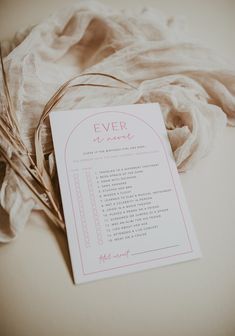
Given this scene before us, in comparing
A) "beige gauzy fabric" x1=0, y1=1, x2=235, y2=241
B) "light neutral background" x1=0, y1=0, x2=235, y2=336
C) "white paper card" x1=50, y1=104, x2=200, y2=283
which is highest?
"beige gauzy fabric" x1=0, y1=1, x2=235, y2=241

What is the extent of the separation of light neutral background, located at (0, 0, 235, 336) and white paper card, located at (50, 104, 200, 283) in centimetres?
2

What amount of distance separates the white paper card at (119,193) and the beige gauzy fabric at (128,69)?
0.04m

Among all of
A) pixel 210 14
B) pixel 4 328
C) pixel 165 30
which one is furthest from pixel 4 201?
pixel 210 14

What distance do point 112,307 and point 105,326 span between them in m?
0.03

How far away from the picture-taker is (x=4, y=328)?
0.44 metres

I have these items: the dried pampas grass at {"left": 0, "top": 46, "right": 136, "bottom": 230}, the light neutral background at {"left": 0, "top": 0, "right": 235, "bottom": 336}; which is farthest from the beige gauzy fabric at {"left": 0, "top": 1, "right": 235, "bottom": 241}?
the light neutral background at {"left": 0, "top": 0, "right": 235, "bottom": 336}

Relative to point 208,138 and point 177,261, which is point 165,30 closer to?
point 208,138

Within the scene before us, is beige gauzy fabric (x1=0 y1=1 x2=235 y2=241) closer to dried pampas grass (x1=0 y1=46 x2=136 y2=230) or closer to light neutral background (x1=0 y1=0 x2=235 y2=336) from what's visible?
dried pampas grass (x1=0 y1=46 x2=136 y2=230)

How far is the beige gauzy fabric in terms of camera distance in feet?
1.95

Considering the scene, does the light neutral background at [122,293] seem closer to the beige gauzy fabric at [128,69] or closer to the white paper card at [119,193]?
the white paper card at [119,193]

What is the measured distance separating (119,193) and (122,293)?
7.1 inches

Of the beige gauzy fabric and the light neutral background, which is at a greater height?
the beige gauzy fabric

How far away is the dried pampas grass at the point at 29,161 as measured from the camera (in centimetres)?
50

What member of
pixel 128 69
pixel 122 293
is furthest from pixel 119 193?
pixel 128 69
